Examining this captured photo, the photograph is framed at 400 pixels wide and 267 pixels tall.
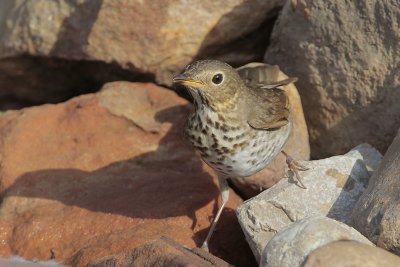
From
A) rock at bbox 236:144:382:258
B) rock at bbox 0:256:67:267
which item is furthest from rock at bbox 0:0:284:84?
rock at bbox 0:256:67:267

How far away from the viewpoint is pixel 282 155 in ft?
19.8

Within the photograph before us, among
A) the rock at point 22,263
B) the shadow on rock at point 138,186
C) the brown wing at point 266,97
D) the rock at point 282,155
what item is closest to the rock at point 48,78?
the shadow on rock at point 138,186

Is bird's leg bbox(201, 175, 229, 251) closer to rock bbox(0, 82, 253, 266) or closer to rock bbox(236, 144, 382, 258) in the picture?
rock bbox(0, 82, 253, 266)

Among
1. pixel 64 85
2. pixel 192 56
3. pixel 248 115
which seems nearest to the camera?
pixel 248 115

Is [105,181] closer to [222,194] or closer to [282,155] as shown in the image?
[222,194]

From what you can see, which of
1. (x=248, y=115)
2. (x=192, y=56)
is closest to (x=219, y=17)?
(x=192, y=56)

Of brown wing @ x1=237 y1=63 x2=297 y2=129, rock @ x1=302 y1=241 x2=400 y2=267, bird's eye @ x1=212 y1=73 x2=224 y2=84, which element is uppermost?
rock @ x1=302 y1=241 x2=400 y2=267

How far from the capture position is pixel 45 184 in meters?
5.90

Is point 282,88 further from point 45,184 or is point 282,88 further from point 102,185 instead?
point 45,184

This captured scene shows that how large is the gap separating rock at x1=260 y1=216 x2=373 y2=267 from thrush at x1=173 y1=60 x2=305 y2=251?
1160 mm

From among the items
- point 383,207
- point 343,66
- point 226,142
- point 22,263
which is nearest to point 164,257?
point 226,142

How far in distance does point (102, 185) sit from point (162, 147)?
586 millimetres

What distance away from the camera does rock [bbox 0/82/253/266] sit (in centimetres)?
548

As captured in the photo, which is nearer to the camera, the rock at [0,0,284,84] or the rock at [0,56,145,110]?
the rock at [0,0,284,84]
